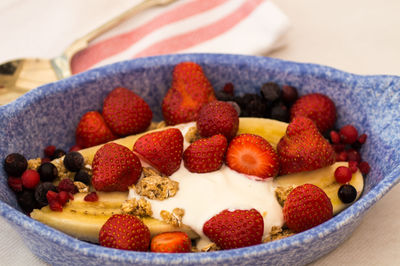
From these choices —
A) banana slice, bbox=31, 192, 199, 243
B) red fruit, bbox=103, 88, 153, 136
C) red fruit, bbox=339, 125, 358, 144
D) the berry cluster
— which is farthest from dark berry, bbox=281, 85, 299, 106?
banana slice, bbox=31, 192, 199, 243

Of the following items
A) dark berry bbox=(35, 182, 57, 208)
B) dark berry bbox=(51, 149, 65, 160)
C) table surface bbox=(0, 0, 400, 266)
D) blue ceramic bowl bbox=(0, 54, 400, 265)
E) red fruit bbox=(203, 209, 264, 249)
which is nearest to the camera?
blue ceramic bowl bbox=(0, 54, 400, 265)

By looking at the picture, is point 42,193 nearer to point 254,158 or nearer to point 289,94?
point 254,158

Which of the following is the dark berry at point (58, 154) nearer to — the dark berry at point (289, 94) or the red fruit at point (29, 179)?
the red fruit at point (29, 179)

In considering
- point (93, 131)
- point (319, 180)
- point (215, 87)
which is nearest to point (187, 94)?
point (215, 87)

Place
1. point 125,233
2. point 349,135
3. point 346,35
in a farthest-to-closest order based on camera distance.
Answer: point 346,35, point 349,135, point 125,233

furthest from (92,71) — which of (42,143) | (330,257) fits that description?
(330,257)

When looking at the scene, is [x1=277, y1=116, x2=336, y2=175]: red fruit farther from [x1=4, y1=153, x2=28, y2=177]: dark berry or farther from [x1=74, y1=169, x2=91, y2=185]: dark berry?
[x1=4, y1=153, x2=28, y2=177]: dark berry
